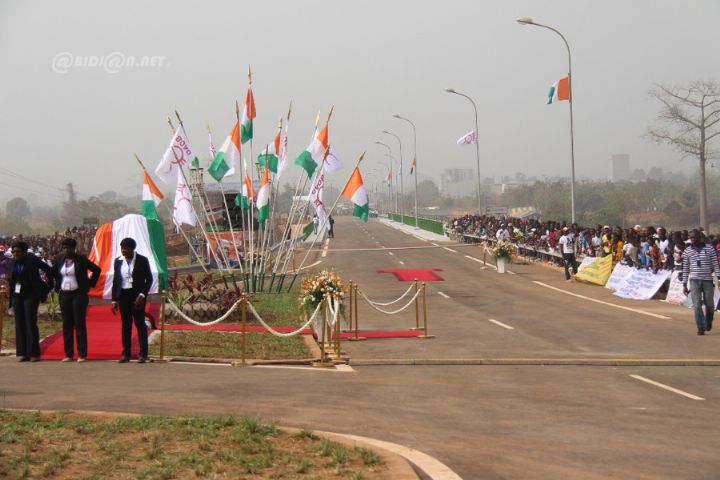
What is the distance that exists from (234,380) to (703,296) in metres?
10.5

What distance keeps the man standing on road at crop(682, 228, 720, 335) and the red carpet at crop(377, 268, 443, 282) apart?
16763mm

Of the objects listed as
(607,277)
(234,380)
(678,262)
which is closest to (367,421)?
(234,380)

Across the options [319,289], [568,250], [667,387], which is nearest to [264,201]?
[319,289]

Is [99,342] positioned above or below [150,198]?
below

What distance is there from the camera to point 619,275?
28.7 m

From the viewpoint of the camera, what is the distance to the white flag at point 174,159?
2505 cm

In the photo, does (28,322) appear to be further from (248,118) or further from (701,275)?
(248,118)

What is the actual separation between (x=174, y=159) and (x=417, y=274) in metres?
14.6

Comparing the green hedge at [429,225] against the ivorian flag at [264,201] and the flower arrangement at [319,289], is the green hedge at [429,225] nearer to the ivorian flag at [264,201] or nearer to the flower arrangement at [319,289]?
the ivorian flag at [264,201]

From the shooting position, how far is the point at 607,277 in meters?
30.2

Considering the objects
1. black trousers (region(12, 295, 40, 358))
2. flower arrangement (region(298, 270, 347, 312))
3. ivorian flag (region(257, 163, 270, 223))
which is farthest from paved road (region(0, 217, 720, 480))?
ivorian flag (region(257, 163, 270, 223))

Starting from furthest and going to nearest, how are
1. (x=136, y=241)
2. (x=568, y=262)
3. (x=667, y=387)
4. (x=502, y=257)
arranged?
(x=502, y=257), (x=568, y=262), (x=136, y=241), (x=667, y=387)

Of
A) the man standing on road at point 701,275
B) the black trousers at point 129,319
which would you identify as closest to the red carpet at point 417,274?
the man standing on road at point 701,275

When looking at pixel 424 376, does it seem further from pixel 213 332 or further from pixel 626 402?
pixel 213 332
